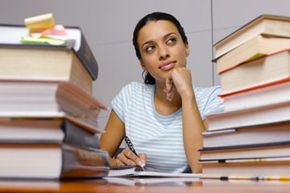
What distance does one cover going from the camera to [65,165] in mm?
483

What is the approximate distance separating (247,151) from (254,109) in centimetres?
8

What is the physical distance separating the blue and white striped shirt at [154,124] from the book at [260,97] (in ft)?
2.85

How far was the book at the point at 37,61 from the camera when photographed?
53 cm

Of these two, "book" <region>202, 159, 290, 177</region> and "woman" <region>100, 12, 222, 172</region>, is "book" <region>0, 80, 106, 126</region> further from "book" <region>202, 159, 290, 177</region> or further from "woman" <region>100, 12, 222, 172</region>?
"woman" <region>100, 12, 222, 172</region>

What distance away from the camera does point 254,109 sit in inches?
29.2

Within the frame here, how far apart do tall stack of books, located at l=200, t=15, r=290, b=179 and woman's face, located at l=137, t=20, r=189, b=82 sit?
2.91 feet

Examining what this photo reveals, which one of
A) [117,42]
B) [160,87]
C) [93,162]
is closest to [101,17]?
[117,42]

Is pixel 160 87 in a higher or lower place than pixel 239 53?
higher

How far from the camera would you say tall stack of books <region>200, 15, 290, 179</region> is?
2.32 ft

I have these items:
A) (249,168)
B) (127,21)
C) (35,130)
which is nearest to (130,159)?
(249,168)

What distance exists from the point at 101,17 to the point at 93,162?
6.69 ft

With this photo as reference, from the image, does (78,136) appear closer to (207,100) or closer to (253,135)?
(253,135)

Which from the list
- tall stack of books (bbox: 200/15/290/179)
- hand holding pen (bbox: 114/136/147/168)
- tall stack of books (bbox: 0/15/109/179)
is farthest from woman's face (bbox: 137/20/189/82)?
tall stack of books (bbox: 0/15/109/179)

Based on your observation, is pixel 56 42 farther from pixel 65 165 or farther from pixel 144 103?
pixel 144 103
